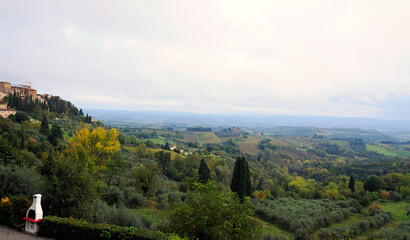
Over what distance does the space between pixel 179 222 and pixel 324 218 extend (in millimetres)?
20074

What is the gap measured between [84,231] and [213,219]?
18.8 feet

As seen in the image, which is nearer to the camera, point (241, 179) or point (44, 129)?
point (241, 179)

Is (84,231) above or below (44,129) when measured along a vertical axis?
below

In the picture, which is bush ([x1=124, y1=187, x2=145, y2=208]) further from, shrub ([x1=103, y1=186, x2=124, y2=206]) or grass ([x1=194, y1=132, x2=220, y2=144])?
grass ([x1=194, y1=132, x2=220, y2=144])

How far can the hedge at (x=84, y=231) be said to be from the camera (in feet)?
27.8

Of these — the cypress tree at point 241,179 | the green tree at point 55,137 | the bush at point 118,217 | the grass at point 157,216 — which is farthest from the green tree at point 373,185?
→ the green tree at point 55,137

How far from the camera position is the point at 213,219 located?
8.88 metres

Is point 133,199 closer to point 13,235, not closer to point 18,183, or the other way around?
point 18,183

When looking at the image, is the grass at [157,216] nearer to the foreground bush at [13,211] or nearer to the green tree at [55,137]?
the foreground bush at [13,211]

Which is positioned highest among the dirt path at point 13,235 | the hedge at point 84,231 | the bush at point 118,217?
the hedge at point 84,231

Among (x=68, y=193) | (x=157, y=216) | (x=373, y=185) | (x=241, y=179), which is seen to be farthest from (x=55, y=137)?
(x=373, y=185)

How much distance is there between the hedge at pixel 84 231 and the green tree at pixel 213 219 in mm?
1143

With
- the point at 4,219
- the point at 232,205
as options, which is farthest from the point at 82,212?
the point at 232,205

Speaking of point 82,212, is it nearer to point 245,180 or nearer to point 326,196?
point 245,180
